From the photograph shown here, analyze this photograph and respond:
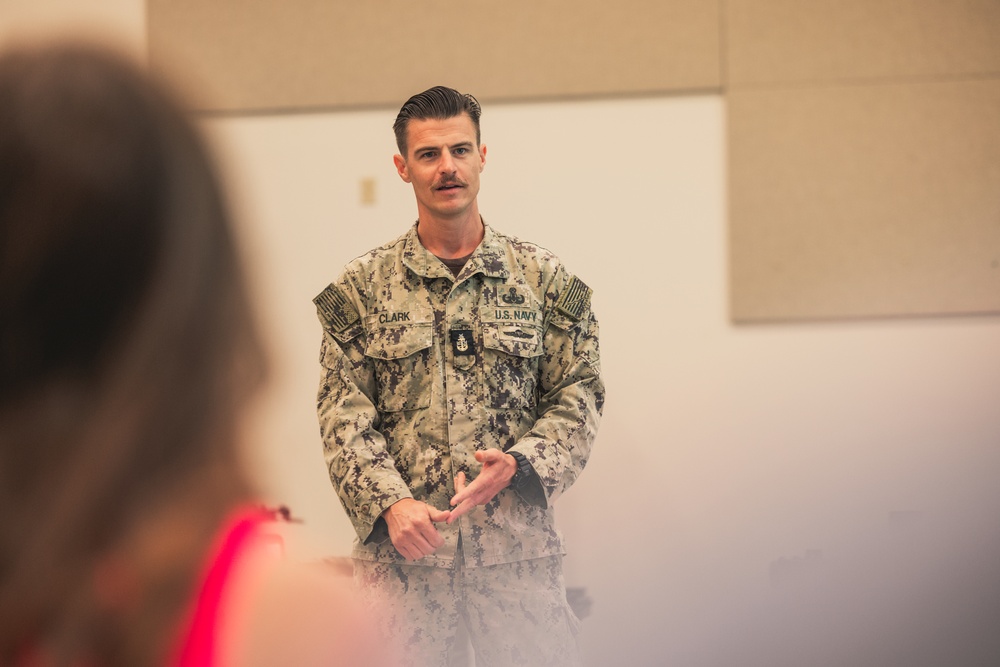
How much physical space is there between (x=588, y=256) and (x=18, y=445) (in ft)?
8.46

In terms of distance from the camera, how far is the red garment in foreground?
1.81ft

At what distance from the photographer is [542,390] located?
224 centimetres

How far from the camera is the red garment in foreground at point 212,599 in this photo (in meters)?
0.55

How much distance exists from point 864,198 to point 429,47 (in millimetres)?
1457

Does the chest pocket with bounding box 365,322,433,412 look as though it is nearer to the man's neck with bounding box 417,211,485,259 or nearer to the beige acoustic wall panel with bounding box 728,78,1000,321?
the man's neck with bounding box 417,211,485,259

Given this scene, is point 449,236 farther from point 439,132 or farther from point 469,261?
point 439,132

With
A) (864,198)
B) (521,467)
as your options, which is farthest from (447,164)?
(864,198)

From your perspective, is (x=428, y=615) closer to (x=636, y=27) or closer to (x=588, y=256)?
(x=588, y=256)

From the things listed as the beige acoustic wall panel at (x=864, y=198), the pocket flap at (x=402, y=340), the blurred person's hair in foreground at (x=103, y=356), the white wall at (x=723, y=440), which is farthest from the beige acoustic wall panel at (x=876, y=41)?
the blurred person's hair in foreground at (x=103, y=356)

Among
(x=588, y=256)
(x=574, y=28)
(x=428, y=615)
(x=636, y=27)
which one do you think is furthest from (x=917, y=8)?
(x=428, y=615)

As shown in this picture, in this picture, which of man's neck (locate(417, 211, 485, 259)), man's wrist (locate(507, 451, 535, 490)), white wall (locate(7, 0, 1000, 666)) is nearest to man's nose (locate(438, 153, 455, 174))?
man's neck (locate(417, 211, 485, 259))

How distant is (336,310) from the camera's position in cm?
219

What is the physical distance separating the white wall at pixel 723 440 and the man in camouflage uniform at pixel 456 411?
2.71 ft

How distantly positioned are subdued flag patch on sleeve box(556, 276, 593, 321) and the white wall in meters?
0.81
